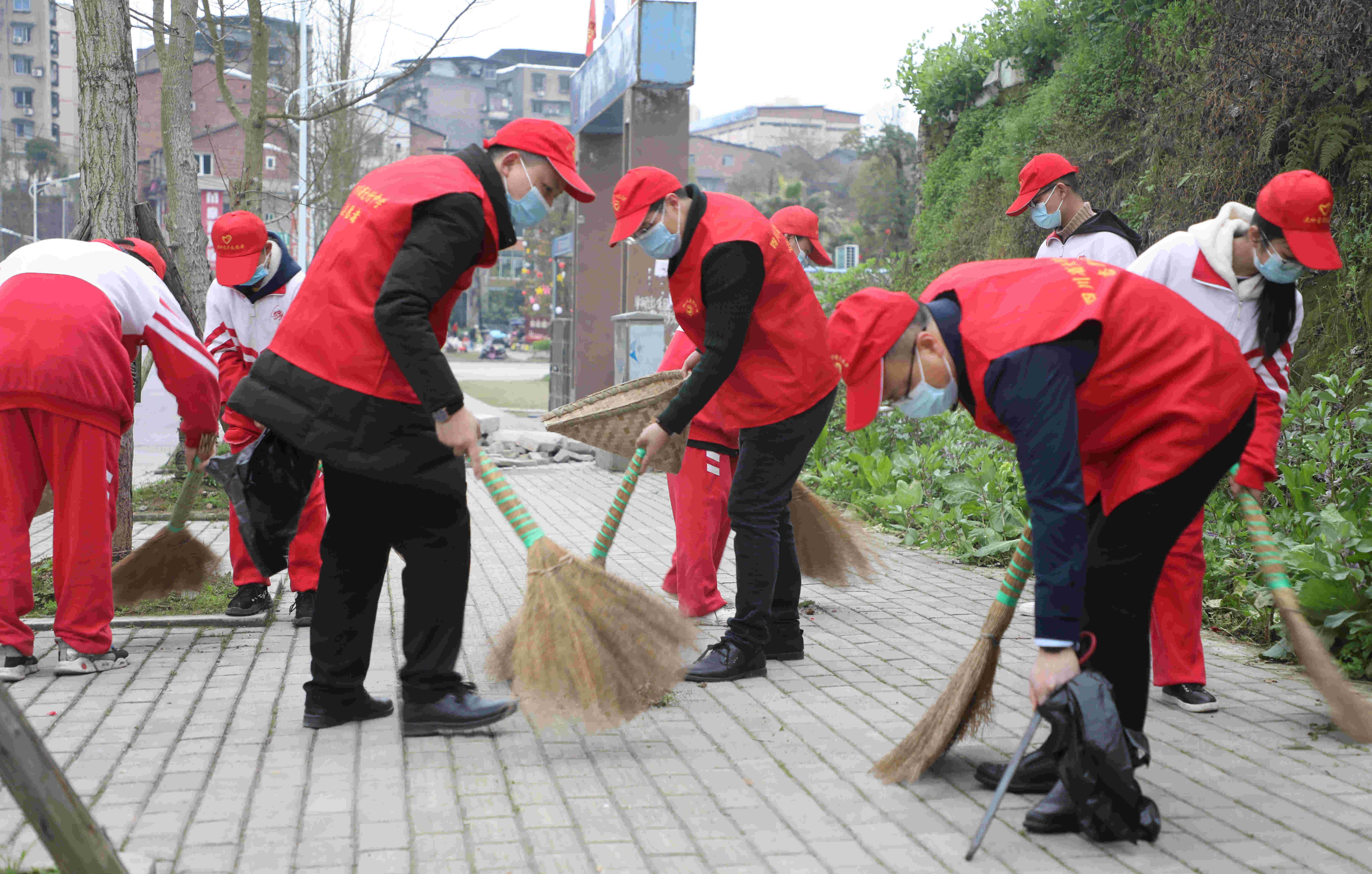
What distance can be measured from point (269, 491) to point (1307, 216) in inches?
132

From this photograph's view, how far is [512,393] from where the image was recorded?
86.6ft

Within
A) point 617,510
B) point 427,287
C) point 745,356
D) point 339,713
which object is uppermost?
point 427,287

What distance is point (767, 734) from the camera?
3836 mm

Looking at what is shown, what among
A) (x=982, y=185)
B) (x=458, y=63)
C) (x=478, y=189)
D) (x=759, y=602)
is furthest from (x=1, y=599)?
(x=458, y=63)

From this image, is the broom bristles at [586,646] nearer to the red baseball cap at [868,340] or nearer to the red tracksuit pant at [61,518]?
the red baseball cap at [868,340]

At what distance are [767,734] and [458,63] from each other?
381ft

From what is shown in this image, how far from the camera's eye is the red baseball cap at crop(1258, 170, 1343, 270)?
3.60m

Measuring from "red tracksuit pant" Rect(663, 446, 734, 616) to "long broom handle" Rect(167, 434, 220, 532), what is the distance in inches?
76.8

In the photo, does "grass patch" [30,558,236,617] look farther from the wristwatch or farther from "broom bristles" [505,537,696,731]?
the wristwatch

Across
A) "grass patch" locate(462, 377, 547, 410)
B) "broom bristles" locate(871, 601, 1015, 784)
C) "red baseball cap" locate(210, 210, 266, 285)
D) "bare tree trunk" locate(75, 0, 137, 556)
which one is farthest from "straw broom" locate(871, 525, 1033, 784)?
"grass patch" locate(462, 377, 547, 410)

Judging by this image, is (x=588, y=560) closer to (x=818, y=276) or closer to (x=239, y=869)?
(x=239, y=869)

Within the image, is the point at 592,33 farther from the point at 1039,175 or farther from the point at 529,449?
the point at 1039,175

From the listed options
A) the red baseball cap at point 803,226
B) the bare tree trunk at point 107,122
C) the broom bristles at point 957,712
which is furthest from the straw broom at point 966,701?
the bare tree trunk at point 107,122

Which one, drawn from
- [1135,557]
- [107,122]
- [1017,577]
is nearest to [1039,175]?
[1017,577]
